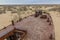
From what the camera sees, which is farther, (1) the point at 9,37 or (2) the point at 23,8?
(2) the point at 23,8

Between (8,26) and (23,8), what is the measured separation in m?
0.19

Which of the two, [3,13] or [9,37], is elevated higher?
[3,13]

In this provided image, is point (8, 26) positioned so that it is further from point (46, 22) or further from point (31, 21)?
point (46, 22)

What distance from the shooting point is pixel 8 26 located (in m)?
1.27

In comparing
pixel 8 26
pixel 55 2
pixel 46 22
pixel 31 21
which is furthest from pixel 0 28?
pixel 55 2

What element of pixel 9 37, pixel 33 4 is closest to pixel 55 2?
pixel 33 4

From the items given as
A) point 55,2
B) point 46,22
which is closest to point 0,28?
point 46,22

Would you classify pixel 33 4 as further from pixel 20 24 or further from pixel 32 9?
pixel 20 24

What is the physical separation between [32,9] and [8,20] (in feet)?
0.66

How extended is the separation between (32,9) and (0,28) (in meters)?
0.28

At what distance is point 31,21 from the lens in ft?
4.23

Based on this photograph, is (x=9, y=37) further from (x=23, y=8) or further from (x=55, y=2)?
(x=55, y=2)

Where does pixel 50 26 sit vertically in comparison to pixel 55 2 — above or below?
below

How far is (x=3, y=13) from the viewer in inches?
52.9
